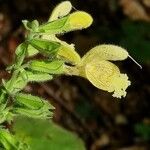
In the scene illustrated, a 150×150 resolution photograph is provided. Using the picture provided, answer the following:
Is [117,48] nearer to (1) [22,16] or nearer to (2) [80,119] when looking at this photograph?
(2) [80,119]

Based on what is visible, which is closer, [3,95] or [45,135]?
[3,95]

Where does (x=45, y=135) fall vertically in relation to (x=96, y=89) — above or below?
above

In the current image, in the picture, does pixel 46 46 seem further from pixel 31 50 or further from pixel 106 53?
pixel 106 53

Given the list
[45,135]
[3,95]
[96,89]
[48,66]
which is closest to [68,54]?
[48,66]

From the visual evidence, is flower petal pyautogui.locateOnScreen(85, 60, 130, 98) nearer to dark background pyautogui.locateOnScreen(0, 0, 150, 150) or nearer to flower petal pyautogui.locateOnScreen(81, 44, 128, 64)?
flower petal pyautogui.locateOnScreen(81, 44, 128, 64)

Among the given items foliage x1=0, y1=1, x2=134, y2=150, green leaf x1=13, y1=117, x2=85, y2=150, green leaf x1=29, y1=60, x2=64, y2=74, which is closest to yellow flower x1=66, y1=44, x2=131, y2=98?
foliage x1=0, y1=1, x2=134, y2=150

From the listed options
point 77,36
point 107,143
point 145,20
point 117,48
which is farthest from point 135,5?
point 117,48

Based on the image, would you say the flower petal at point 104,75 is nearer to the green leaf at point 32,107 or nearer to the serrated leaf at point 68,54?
the serrated leaf at point 68,54

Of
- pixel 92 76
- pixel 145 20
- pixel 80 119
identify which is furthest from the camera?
pixel 145 20
